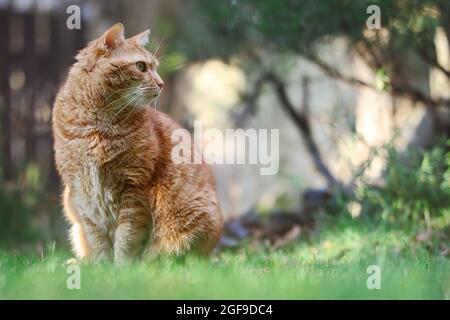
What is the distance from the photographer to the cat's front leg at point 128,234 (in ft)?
10.7

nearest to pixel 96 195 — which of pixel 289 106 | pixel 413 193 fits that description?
pixel 413 193

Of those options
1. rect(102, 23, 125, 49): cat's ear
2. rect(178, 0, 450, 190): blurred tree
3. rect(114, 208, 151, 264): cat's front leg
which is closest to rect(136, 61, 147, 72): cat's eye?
rect(102, 23, 125, 49): cat's ear

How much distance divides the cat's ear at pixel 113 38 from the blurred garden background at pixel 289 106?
2.78ft

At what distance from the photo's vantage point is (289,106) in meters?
6.34

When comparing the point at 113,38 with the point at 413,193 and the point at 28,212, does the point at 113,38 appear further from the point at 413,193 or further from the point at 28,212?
the point at 28,212

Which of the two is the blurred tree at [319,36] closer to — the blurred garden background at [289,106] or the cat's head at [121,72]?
the blurred garden background at [289,106]

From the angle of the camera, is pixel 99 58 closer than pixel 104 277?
No

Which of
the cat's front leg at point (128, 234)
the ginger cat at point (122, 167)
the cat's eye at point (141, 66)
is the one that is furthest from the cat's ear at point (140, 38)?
the cat's front leg at point (128, 234)

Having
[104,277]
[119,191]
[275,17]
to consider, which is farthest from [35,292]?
[275,17]

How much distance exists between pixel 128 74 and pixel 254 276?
1094mm

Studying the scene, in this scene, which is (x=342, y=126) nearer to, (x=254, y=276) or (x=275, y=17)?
(x=275, y=17)

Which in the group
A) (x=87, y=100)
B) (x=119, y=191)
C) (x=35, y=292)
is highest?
(x=87, y=100)

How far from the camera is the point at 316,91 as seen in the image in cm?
815

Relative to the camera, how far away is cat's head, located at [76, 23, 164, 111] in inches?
131
